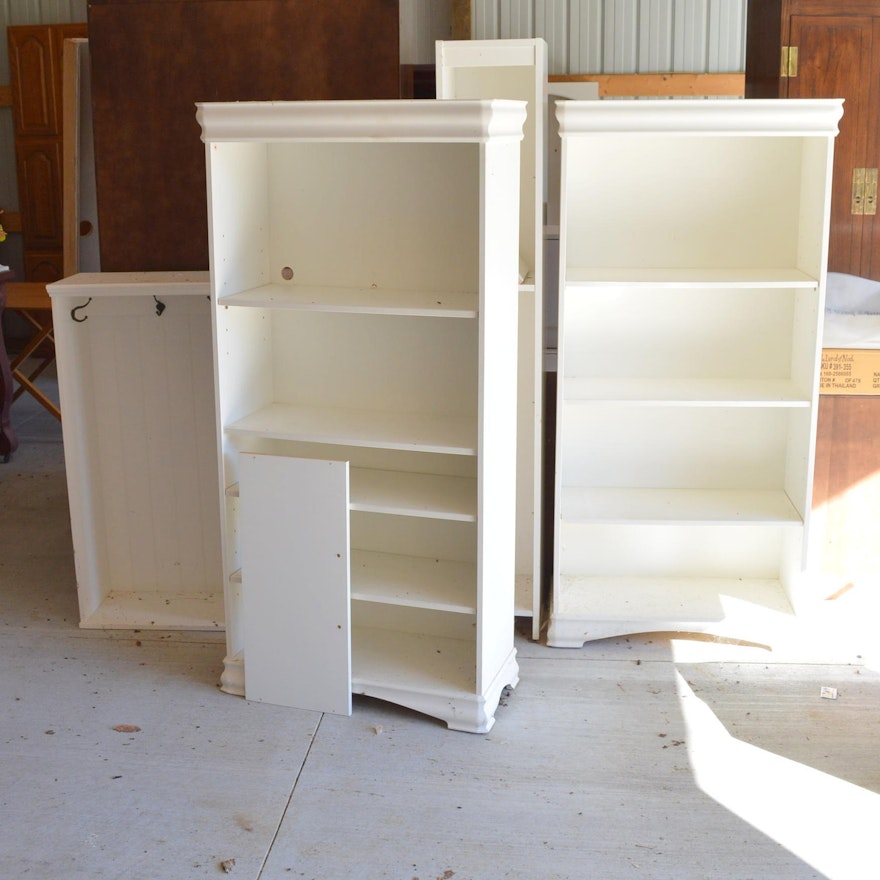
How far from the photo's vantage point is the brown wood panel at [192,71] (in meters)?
3.52

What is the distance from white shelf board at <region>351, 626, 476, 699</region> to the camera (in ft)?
10.2

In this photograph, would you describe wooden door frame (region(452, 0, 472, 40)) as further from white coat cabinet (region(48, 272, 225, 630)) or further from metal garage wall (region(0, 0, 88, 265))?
white coat cabinet (region(48, 272, 225, 630))

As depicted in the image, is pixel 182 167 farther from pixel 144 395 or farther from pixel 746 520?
pixel 746 520

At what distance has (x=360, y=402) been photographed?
335 centimetres

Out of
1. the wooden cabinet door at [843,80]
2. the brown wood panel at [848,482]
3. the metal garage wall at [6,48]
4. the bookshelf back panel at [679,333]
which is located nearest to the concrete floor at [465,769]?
the brown wood panel at [848,482]

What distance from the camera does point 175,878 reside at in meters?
2.43

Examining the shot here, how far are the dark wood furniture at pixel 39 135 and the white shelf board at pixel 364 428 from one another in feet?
19.2

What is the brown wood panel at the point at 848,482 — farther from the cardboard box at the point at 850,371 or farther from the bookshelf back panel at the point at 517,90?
the bookshelf back panel at the point at 517,90

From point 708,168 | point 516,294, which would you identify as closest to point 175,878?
point 516,294

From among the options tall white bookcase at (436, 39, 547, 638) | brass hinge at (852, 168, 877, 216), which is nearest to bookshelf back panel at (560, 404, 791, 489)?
tall white bookcase at (436, 39, 547, 638)

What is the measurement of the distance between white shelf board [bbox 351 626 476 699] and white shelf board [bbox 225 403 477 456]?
0.64m

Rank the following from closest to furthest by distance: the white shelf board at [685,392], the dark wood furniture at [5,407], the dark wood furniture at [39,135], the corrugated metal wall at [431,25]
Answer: the white shelf board at [685,392] → the dark wood furniture at [5,407] → the corrugated metal wall at [431,25] → the dark wood furniture at [39,135]

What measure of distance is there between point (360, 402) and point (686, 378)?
1.12m

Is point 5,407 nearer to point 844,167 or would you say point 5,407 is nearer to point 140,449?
point 140,449
